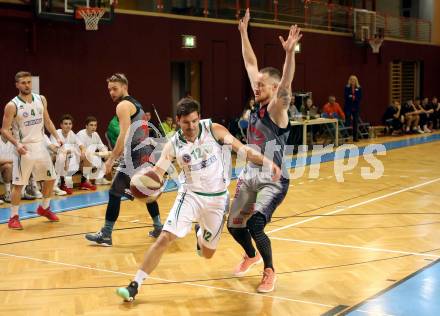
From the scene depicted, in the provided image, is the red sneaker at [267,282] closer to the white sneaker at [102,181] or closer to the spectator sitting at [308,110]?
the white sneaker at [102,181]

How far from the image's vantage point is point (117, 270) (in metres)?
6.34

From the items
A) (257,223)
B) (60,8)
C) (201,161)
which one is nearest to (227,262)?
(257,223)

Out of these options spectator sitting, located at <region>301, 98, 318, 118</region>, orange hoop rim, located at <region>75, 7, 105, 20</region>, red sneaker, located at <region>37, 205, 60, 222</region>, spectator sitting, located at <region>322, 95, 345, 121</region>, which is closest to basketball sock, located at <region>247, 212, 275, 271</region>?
red sneaker, located at <region>37, 205, 60, 222</region>

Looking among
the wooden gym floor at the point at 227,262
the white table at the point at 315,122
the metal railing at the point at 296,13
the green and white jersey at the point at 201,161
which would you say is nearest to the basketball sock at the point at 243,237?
the wooden gym floor at the point at 227,262

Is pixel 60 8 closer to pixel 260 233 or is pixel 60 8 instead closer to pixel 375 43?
pixel 260 233

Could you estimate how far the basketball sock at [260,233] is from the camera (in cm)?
559

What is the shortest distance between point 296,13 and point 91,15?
10174 mm

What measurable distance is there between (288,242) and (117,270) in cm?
205

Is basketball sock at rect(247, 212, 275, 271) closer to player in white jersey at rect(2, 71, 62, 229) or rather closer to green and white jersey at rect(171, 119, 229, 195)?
green and white jersey at rect(171, 119, 229, 195)

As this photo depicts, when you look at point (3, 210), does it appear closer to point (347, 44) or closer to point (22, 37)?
point (22, 37)

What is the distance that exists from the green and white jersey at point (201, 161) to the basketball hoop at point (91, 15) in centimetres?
823

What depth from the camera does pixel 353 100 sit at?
19.9 m

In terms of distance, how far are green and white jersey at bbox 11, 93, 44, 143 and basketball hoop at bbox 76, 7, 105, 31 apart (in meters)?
4.92

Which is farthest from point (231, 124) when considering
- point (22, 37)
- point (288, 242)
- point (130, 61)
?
point (288, 242)
